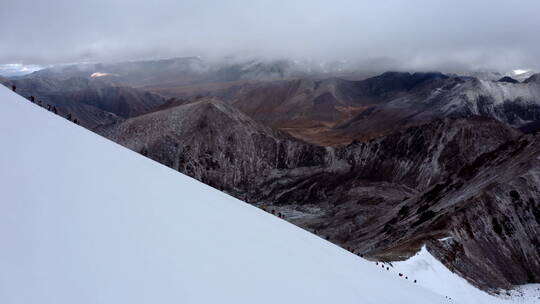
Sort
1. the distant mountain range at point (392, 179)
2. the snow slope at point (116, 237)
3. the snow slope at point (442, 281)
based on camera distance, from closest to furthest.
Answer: the snow slope at point (116, 237) < the snow slope at point (442, 281) < the distant mountain range at point (392, 179)

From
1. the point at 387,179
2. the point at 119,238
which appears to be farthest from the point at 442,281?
the point at 387,179

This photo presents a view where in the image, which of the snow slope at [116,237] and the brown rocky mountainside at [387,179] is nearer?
the snow slope at [116,237]

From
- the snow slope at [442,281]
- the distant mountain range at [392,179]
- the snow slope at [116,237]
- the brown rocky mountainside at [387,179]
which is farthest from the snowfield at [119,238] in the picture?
the brown rocky mountainside at [387,179]

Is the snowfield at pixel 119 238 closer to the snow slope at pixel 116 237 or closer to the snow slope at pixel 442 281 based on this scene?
the snow slope at pixel 116 237

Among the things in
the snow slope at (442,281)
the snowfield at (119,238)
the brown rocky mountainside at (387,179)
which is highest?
the snowfield at (119,238)

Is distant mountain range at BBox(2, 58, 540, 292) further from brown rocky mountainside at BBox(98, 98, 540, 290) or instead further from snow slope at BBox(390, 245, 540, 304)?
snow slope at BBox(390, 245, 540, 304)

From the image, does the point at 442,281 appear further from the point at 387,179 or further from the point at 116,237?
the point at 387,179

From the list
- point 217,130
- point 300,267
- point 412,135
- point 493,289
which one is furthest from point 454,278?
point 217,130
